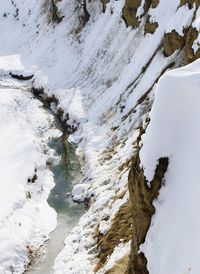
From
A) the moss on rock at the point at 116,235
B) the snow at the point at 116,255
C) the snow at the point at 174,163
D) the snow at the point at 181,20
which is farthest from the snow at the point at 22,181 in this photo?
the snow at the point at 181,20

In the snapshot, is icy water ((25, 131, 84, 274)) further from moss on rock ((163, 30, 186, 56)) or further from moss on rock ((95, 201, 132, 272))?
moss on rock ((163, 30, 186, 56))

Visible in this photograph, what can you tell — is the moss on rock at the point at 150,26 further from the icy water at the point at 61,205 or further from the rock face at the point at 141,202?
the rock face at the point at 141,202

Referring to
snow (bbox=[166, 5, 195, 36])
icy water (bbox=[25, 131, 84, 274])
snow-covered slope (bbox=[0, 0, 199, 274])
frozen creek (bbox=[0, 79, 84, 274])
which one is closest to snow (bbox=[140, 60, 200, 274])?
snow-covered slope (bbox=[0, 0, 199, 274])

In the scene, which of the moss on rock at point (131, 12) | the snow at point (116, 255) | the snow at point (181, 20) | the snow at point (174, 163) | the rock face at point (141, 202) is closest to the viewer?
the snow at point (174, 163)

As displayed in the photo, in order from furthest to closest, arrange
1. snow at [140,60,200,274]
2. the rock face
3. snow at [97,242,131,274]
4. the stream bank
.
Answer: the stream bank, snow at [97,242,131,274], the rock face, snow at [140,60,200,274]

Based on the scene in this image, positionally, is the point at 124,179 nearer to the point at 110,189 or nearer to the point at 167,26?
the point at 110,189

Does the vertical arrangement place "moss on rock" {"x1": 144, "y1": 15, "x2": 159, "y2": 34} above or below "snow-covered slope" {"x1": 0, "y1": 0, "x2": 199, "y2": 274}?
above

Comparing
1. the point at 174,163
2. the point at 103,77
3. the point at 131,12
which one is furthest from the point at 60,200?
the point at 131,12
